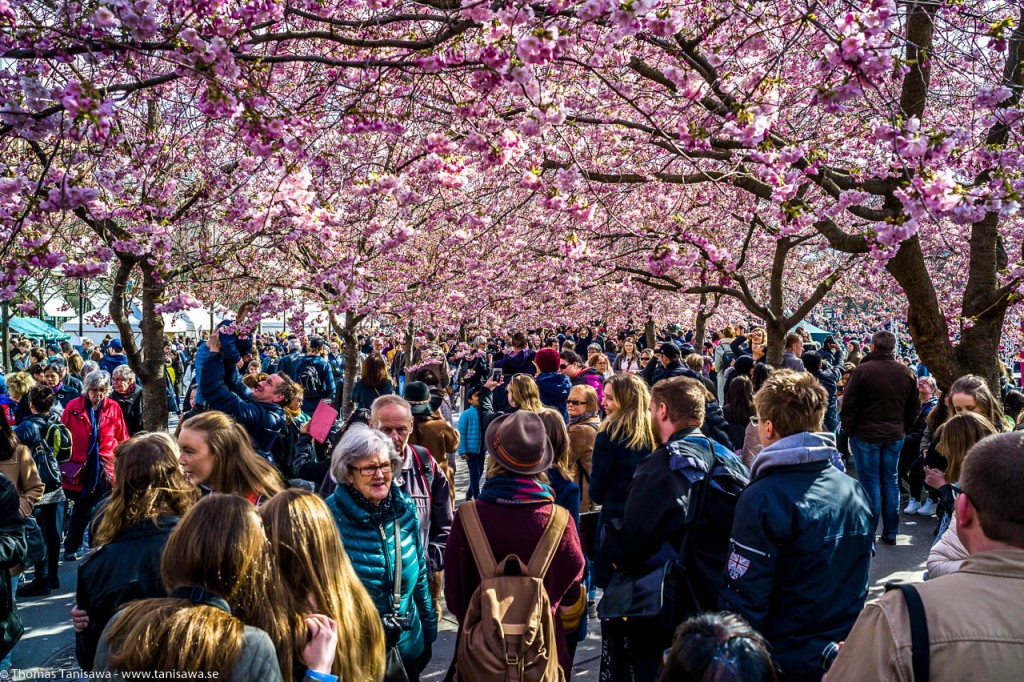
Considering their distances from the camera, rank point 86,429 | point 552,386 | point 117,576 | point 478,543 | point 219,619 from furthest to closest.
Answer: point 552,386
point 86,429
point 478,543
point 117,576
point 219,619

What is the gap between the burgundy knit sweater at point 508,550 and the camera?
354 centimetres

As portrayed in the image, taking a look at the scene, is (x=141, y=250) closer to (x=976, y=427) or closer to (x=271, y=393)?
(x=271, y=393)

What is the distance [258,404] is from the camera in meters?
6.85

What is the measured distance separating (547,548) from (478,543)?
0.99 feet

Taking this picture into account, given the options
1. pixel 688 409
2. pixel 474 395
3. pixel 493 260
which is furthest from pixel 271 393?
pixel 493 260

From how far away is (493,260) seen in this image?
50.1 feet

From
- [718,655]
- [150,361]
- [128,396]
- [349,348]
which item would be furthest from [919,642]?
[349,348]

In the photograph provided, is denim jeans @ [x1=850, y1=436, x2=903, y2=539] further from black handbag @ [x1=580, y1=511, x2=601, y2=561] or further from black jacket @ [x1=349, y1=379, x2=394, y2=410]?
black jacket @ [x1=349, y1=379, x2=394, y2=410]

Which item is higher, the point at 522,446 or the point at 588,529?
the point at 522,446

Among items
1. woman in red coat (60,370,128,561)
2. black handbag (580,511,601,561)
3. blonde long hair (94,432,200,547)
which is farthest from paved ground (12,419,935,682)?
blonde long hair (94,432,200,547)

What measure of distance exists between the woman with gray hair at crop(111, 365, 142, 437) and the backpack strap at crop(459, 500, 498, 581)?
281 inches

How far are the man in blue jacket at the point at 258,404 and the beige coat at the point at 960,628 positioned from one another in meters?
5.43

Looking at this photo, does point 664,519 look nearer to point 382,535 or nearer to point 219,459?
point 382,535

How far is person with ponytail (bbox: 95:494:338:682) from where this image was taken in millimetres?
2027
